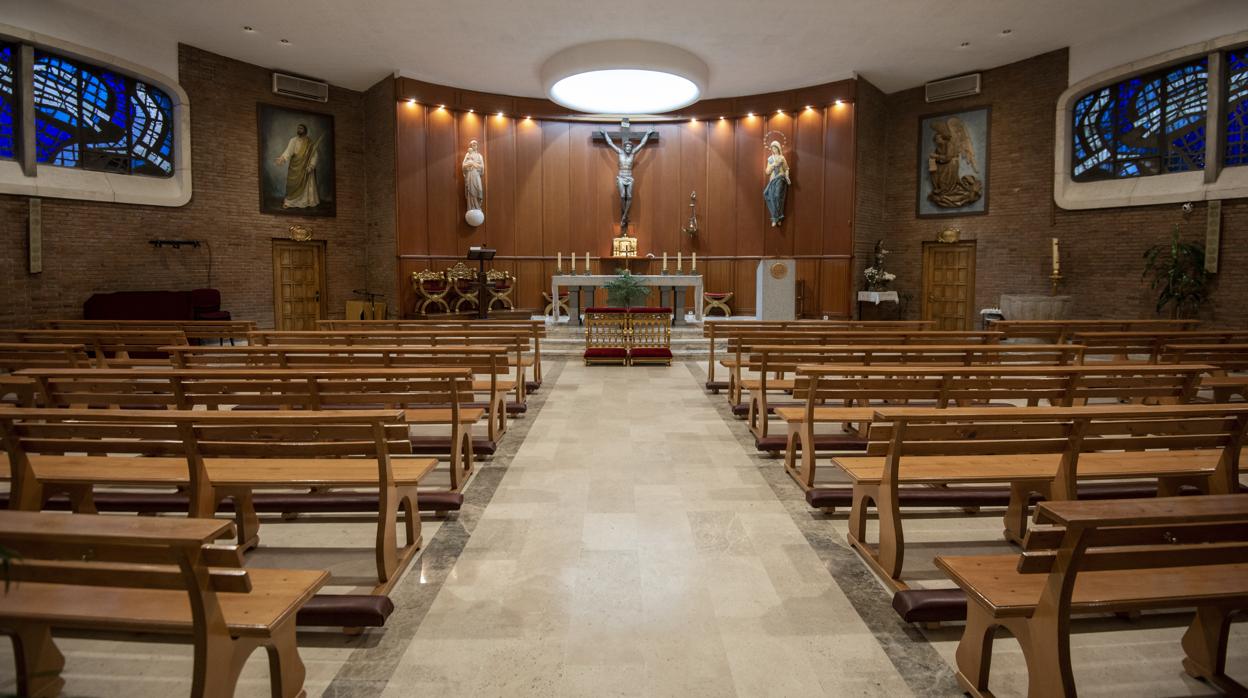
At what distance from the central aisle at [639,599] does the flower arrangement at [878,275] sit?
10.2 m

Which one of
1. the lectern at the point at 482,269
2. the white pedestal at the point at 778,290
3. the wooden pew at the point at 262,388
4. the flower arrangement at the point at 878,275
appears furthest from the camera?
the flower arrangement at the point at 878,275

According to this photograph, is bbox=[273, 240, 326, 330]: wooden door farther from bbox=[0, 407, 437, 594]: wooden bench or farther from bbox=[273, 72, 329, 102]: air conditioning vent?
bbox=[0, 407, 437, 594]: wooden bench

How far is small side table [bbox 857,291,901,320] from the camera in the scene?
13.3 metres

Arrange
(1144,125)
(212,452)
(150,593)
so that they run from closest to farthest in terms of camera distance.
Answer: (150,593) < (212,452) < (1144,125)

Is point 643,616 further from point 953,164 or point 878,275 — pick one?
point 953,164

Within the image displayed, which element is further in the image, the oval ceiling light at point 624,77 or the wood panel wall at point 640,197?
the wood panel wall at point 640,197

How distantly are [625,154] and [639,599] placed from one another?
42.8ft

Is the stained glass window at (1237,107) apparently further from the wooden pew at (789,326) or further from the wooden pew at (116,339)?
the wooden pew at (116,339)

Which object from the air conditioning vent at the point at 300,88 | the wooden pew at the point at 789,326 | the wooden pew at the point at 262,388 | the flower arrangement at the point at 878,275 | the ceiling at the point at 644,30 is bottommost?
the wooden pew at the point at 262,388

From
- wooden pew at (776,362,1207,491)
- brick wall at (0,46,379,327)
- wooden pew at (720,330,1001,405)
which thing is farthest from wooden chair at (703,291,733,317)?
wooden pew at (776,362,1207,491)

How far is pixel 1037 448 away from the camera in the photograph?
8.34 ft

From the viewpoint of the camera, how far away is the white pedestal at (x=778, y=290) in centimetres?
1105

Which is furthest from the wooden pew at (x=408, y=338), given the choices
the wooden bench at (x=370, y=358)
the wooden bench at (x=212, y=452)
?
the wooden bench at (x=212, y=452)

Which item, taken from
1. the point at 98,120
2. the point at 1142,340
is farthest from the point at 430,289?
the point at 1142,340
